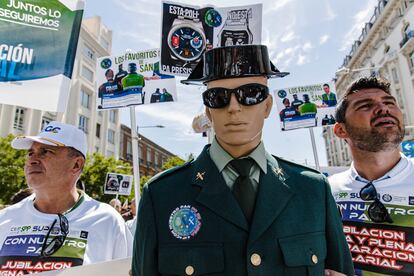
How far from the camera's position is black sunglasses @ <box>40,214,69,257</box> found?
2354 mm

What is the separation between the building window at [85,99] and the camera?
108 ft

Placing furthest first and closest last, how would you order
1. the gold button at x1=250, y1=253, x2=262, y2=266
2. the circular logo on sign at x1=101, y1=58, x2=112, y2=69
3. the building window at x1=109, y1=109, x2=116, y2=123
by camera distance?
the building window at x1=109, y1=109, x2=116, y2=123 → the circular logo on sign at x1=101, y1=58, x2=112, y2=69 → the gold button at x1=250, y1=253, x2=262, y2=266

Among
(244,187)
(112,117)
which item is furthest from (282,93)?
(112,117)

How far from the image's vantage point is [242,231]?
1311 mm

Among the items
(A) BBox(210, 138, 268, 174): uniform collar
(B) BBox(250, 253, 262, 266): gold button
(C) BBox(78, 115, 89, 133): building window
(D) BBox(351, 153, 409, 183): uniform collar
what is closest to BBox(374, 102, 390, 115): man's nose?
(D) BBox(351, 153, 409, 183): uniform collar

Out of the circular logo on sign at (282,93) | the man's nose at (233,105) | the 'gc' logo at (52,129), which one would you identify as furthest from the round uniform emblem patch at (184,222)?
the circular logo on sign at (282,93)

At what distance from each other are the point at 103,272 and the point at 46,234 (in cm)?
100

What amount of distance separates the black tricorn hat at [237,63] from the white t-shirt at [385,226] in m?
1.26

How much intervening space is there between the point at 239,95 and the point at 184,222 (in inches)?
24.4

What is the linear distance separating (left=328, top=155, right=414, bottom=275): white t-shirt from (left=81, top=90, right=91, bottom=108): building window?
33806mm

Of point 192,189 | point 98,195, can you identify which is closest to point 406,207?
point 192,189

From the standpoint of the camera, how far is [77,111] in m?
31.2

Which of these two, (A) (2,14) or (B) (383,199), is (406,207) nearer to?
(B) (383,199)

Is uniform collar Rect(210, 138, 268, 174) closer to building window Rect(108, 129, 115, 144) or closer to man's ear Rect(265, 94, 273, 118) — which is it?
man's ear Rect(265, 94, 273, 118)
